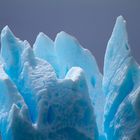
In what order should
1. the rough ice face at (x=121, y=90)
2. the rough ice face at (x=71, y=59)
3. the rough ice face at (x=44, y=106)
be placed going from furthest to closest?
the rough ice face at (x=71, y=59), the rough ice face at (x=121, y=90), the rough ice face at (x=44, y=106)

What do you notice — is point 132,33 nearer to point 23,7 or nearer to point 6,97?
point 23,7

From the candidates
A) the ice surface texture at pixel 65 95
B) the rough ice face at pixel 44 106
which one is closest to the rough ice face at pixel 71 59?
the ice surface texture at pixel 65 95

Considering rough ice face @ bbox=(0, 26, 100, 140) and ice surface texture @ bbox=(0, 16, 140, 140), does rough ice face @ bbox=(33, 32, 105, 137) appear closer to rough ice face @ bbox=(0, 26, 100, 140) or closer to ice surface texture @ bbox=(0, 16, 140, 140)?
ice surface texture @ bbox=(0, 16, 140, 140)

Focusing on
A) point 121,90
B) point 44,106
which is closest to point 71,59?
point 121,90

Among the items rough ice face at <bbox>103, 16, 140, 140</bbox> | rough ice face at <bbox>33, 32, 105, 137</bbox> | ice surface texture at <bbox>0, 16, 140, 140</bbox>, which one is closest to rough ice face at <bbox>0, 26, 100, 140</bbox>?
ice surface texture at <bbox>0, 16, 140, 140</bbox>

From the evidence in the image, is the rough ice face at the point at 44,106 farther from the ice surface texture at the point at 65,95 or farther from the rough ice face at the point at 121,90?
the rough ice face at the point at 121,90

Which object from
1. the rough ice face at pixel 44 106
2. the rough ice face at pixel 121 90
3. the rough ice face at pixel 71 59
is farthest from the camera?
the rough ice face at pixel 71 59

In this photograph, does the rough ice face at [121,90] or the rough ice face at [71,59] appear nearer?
the rough ice face at [121,90]

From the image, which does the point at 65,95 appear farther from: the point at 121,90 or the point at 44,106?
the point at 121,90

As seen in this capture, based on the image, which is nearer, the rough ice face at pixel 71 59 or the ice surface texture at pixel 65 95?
the ice surface texture at pixel 65 95
